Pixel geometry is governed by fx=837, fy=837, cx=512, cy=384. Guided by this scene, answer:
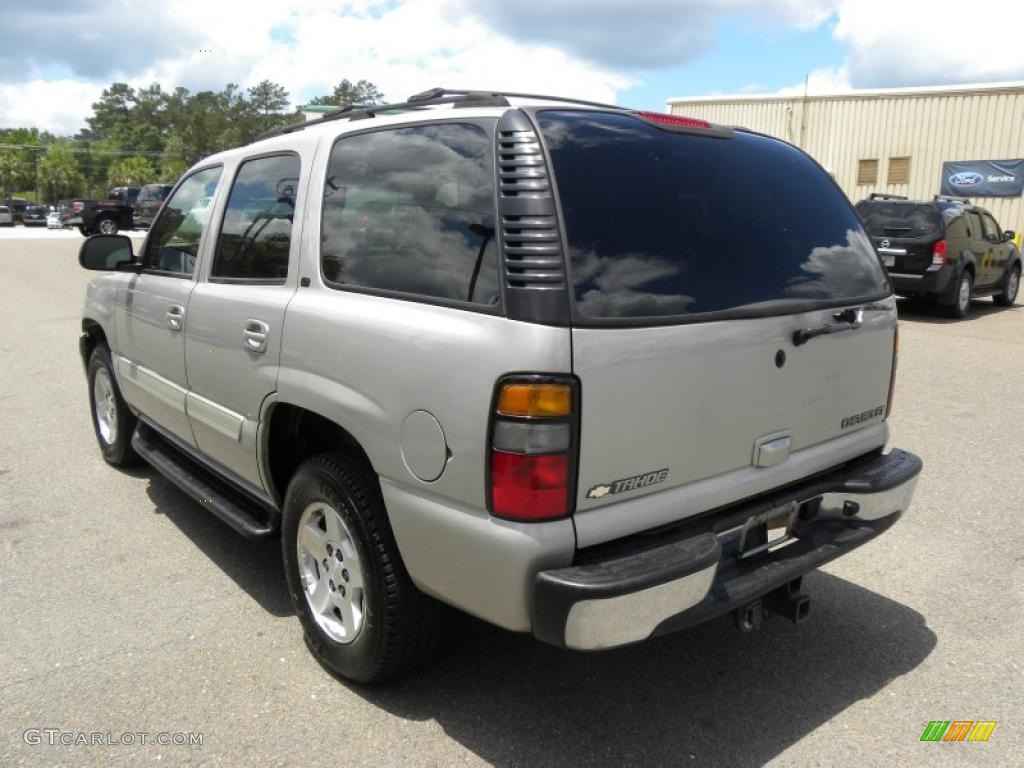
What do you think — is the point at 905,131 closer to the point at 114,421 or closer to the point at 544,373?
the point at 114,421

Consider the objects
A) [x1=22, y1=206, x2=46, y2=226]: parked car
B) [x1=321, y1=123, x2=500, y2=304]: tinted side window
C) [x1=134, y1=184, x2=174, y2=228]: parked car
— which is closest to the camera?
[x1=321, y1=123, x2=500, y2=304]: tinted side window

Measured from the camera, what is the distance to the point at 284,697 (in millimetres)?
2986

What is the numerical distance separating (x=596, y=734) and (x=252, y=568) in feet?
6.67

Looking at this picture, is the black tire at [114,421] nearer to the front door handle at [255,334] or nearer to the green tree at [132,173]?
the front door handle at [255,334]

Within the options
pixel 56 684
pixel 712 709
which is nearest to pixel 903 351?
pixel 712 709

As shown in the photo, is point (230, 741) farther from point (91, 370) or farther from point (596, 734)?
point (91, 370)

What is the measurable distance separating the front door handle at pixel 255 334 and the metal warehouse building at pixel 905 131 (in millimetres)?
23065

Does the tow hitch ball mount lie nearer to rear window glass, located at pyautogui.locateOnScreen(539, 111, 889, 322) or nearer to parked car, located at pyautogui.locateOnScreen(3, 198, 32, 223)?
rear window glass, located at pyautogui.locateOnScreen(539, 111, 889, 322)

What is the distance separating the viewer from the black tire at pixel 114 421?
16.9 ft

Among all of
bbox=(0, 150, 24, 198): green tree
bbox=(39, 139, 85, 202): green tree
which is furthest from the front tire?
bbox=(0, 150, 24, 198): green tree

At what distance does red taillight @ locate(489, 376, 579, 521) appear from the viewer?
88.6 inches

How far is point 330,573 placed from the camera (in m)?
3.06

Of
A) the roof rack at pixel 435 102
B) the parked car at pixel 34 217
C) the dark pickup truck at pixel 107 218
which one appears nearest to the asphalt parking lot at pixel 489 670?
the roof rack at pixel 435 102

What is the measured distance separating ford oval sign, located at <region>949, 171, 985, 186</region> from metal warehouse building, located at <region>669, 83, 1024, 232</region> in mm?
30
